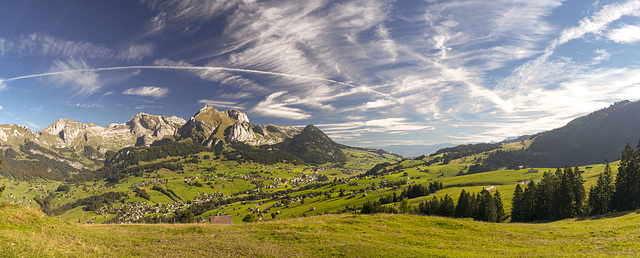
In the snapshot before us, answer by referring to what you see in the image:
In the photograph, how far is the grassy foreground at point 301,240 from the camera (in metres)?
20.2

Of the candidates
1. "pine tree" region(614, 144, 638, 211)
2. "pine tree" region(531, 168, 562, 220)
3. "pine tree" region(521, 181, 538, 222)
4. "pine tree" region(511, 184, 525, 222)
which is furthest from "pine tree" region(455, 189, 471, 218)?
"pine tree" region(614, 144, 638, 211)

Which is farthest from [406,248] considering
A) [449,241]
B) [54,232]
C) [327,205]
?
[327,205]

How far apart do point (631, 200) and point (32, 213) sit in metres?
111

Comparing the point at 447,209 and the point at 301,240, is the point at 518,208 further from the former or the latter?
the point at 301,240

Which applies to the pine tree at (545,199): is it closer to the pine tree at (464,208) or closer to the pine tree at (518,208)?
the pine tree at (518,208)

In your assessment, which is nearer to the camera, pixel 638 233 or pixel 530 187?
pixel 638 233

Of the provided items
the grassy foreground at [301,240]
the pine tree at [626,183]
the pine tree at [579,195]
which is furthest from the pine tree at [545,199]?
the grassy foreground at [301,240]

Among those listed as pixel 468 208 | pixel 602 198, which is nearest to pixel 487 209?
Result: pixel 468 208

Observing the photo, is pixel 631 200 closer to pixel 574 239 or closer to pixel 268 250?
pixel 574 239

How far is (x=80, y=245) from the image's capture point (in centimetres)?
2045

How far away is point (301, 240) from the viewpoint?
27.8 metres

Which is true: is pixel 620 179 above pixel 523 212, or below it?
above

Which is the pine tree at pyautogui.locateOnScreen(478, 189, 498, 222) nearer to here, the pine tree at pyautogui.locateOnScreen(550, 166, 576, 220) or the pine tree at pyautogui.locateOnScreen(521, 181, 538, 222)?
the pine tree at pyautogui.locateOnScreen(521, 181, 538, 222)

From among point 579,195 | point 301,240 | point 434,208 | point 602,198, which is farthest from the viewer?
point 434,208
